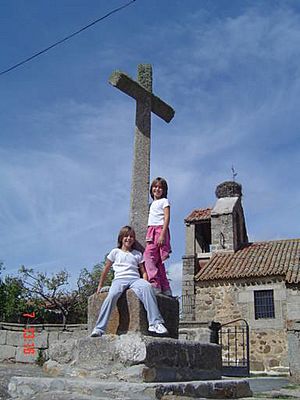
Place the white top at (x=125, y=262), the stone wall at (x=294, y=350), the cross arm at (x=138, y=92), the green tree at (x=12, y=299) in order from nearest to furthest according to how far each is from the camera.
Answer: the white top at (x=125, y=262) < the cross arm at (x=138, y=92) < the stone wall at (x=294, y=350) < the green tree at (x=12, y=299)

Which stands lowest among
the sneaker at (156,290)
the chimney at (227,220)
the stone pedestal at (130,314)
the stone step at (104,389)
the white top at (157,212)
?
the stone step at (104,389)

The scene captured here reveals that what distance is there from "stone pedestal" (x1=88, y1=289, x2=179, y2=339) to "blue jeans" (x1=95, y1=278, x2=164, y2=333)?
0.18 feet

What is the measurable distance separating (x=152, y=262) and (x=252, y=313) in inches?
550

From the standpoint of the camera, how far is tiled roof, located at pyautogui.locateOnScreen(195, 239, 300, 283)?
688 inches

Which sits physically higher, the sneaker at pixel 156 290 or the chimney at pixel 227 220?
the chimney at pixel 227 220

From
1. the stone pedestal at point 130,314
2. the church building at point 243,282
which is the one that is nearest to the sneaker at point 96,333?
the stone pedestal at point 130,314

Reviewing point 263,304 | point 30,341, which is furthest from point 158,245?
point 263,304

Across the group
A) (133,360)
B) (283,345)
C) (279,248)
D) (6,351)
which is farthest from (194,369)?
(279,248)

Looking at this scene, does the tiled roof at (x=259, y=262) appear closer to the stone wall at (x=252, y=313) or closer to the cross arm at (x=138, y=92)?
the stone wall at (x=252, y=313)

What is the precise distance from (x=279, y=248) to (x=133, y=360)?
17052mm

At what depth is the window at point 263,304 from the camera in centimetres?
1741

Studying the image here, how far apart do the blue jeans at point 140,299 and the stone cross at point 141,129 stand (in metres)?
0.70

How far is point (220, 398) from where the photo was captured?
13.0 feet

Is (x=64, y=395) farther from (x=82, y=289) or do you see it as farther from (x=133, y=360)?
(x=82, y=289)
